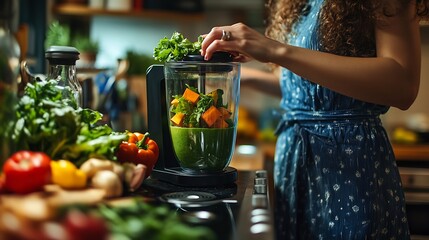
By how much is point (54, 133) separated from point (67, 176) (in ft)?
0.41

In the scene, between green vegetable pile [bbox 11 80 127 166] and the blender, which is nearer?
green vegetable pile [bbox 11 80 127 166]

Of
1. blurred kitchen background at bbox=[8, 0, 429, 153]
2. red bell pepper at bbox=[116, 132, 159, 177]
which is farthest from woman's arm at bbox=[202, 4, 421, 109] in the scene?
blurred kitchen background at bbox=[8, 0, 429, 153]

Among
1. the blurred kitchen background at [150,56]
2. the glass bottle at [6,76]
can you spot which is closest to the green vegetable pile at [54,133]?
the glass bottle at [6,76]

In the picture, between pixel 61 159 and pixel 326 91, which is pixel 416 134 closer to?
pixel 326 91

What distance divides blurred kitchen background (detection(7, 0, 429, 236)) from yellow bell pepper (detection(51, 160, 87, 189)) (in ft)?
4.89

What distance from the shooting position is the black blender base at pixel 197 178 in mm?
1371

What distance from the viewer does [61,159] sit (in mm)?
1137

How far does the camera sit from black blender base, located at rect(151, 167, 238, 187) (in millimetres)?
1371

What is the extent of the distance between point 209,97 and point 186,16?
2.47 meters

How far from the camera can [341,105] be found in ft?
5.31

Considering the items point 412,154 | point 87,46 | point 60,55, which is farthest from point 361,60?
point 87,46

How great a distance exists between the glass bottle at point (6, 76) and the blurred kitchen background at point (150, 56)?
1.44 meters

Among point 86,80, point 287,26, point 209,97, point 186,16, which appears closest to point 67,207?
point 209,97

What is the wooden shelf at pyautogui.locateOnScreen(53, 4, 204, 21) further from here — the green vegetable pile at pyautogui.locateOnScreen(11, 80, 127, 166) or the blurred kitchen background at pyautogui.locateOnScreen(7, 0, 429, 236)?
the green vegetable pile at pyautogui.locateOnScreen(11, 80, 127, 166)
